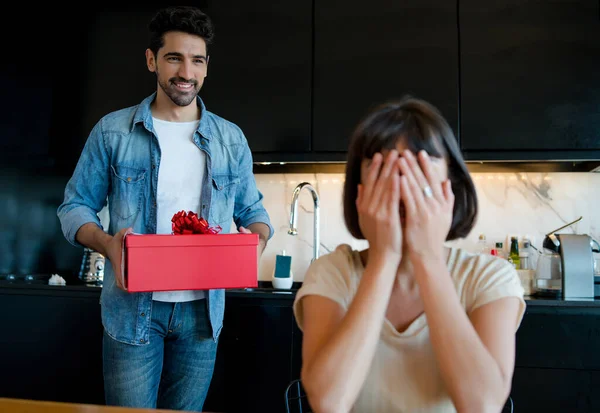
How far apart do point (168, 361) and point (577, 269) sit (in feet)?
5.02

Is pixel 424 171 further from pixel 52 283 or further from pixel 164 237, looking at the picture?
pixel 52 283

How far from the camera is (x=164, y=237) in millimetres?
1327

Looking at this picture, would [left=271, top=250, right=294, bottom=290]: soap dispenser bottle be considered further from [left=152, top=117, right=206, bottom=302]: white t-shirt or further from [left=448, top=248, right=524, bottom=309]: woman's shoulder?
[left=448, top=248, right=524, bottom=309]: woman's shoulder

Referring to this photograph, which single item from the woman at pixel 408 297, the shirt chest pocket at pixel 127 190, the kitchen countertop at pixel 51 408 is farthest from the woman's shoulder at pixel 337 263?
the shirt chest pocket at pixel 127 190

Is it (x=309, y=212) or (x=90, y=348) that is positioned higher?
(x=309, y=212)

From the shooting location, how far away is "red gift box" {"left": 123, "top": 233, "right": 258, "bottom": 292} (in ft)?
4.29

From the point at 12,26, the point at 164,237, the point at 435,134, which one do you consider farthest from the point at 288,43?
the point at 435,134

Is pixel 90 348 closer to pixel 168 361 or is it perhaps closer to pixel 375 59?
pixel 168 361

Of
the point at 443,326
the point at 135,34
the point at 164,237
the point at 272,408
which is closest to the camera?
the point at 443,326

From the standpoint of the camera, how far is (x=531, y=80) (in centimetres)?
235

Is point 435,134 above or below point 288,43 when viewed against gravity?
below

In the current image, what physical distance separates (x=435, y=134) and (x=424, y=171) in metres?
0.09

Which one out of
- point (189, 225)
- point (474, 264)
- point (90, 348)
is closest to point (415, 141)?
point (474, 264)

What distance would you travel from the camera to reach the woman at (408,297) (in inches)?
32.7
